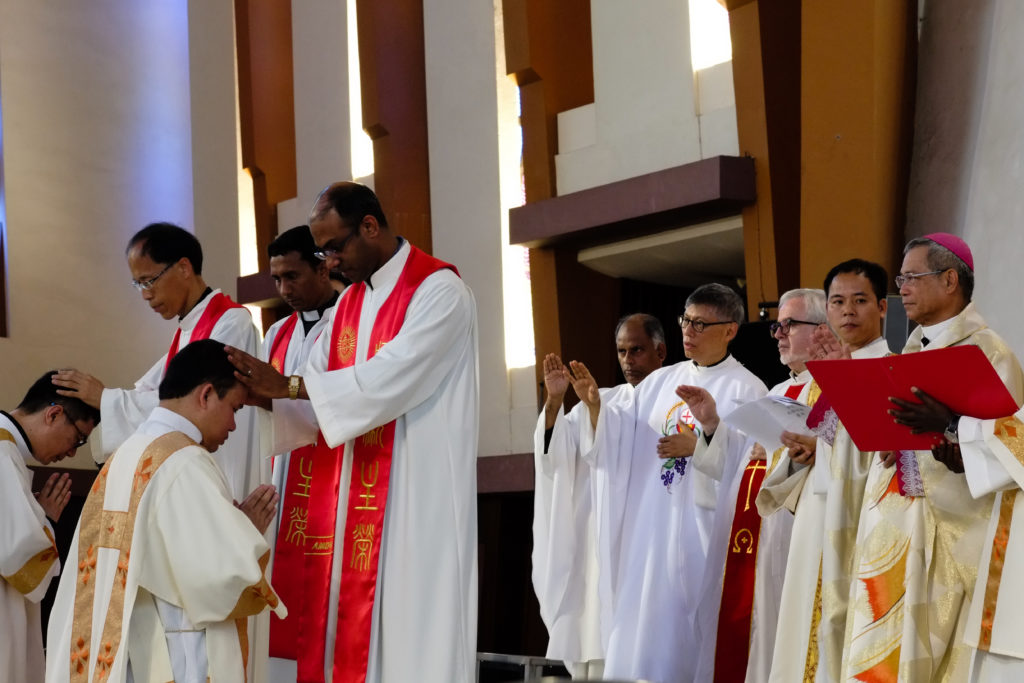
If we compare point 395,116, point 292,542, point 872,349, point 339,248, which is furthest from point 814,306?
point 395,116

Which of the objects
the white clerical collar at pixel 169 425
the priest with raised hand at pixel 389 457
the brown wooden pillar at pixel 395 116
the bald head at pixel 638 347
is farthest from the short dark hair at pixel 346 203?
the brown wooden pillar at pixel 395 116

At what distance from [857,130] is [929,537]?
3712 mm

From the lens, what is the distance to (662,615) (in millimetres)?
6055

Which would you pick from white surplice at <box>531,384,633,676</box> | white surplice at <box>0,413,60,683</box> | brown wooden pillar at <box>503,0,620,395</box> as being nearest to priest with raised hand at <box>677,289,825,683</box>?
white surplice at <box>531,384,633,676</box>

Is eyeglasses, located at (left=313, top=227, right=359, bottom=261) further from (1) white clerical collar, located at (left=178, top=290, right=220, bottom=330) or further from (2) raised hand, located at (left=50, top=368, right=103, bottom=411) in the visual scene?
(2) raised hand, located at (left=50, top=368, right=103, bottom=411)

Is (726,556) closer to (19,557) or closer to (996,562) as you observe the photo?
(996,562)

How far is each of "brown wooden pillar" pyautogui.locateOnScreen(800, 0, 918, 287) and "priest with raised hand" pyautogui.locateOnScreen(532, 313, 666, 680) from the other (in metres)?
1.67

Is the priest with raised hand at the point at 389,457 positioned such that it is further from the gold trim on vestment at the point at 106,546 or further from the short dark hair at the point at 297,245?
the short dark hair at the point at 297,245

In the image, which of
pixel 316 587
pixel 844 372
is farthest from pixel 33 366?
pixel 844 372

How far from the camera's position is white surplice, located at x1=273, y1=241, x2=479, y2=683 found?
4410 mm

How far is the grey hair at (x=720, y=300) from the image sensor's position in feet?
20.0

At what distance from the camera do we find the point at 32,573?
16.3ft

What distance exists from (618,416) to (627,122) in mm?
3256

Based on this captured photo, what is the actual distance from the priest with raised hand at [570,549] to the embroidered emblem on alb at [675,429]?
351 millimetres
